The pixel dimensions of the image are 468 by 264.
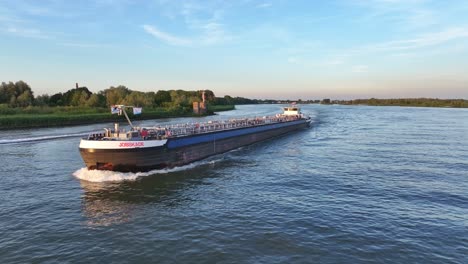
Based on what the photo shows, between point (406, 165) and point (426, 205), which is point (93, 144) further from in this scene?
point (406, 165)

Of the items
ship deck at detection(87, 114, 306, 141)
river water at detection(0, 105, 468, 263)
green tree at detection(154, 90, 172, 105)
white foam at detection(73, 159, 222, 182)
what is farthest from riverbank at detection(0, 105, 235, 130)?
green tree at detection(154, 90, 172, 105)

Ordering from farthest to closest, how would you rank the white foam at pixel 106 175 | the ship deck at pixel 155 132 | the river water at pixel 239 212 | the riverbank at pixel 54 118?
1. the riverbank at pixel 54 118
2. the ship deck at pixel 155 132
3. the white foam at pixel 106 175
4. the river water at pixel 239 212

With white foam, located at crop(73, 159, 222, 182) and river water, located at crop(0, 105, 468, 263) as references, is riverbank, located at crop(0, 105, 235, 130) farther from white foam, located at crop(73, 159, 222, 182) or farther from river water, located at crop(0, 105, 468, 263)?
white foam, located at crop(73, 159, 222, 182)

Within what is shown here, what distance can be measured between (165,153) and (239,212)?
1156 centimetres

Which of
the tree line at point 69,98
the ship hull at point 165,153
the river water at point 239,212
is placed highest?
the tree line at point 69,98

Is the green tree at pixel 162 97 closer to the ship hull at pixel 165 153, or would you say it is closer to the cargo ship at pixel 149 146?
the ship hull at pixel 165 153

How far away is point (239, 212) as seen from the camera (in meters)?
18.3

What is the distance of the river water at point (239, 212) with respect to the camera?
1364 cm

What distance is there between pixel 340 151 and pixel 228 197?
22.5 meters

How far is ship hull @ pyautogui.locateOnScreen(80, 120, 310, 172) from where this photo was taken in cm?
2530

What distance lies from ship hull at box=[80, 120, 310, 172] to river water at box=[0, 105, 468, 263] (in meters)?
0.84

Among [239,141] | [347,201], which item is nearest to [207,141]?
[239,141]

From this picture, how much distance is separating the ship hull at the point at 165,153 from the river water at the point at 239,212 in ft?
2.74

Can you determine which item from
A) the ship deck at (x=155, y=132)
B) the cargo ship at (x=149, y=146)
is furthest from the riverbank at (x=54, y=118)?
the cargo ship at (x=149, y=146)
